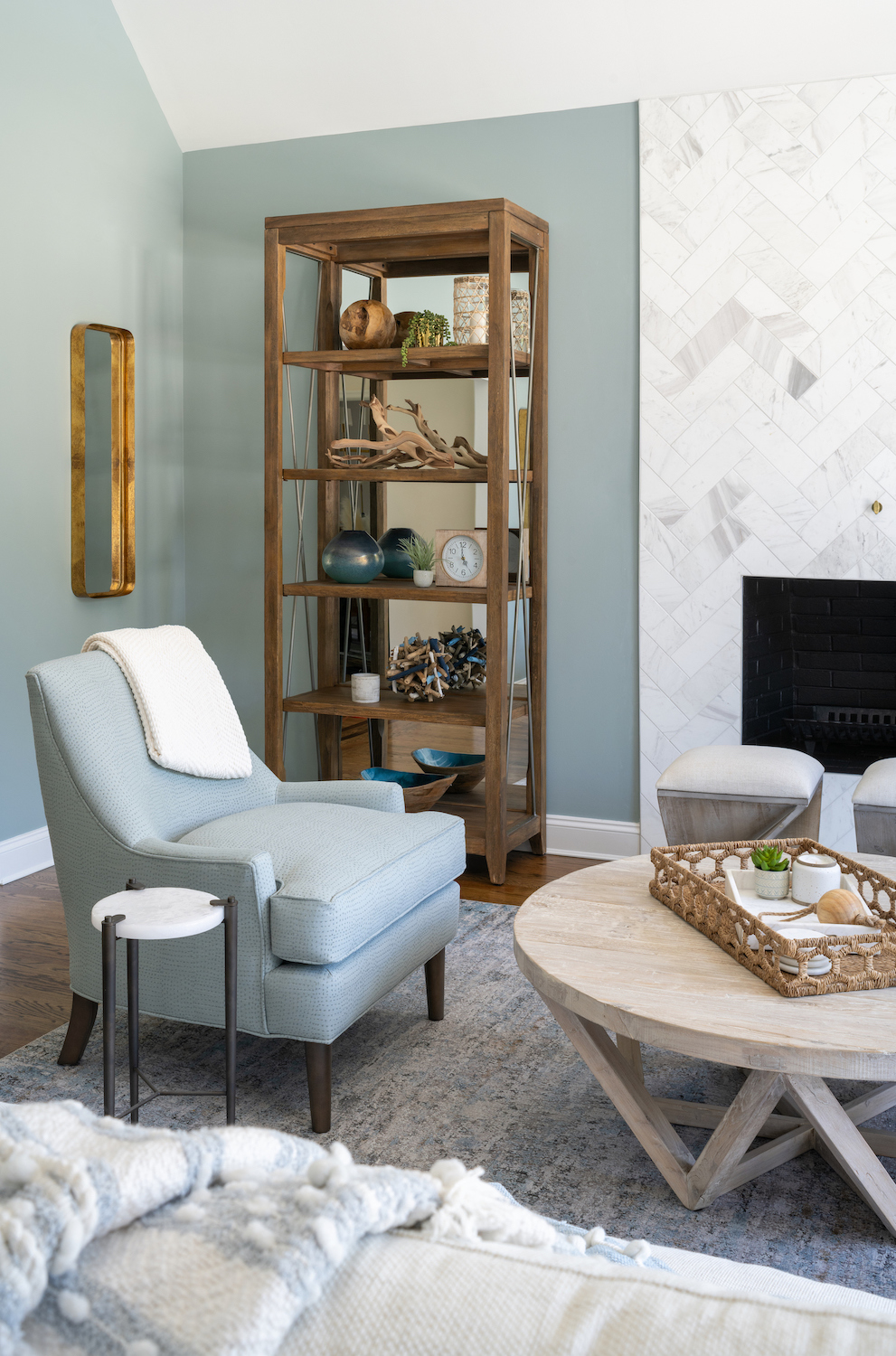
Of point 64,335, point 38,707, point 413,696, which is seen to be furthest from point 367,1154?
point 64,335

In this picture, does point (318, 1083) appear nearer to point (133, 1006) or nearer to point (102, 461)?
point (133, 1006)

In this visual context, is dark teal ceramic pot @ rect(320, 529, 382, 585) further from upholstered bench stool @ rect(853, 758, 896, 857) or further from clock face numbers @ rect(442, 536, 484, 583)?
upholstered bench stool @ rect(853, 758, 896, 857)

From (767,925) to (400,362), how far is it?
2.54 metres

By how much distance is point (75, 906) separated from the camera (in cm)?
239

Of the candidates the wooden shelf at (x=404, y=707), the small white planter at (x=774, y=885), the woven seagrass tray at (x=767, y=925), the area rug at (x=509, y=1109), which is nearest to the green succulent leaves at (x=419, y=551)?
the wooden shelf at (x=404, y=707)

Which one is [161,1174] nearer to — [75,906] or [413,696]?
[75,906]

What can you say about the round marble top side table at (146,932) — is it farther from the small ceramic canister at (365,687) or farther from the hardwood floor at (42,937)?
the small ceramic canister at (365,687)

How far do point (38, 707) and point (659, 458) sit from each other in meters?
2.34

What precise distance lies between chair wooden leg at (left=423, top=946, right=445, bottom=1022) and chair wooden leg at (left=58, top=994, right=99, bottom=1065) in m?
0.74

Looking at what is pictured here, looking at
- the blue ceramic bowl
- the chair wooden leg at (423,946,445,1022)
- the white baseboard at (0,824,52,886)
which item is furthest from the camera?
the blue ceramic bowl

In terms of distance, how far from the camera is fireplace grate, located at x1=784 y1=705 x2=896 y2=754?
3906 millimetres

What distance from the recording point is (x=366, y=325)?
13.0 feet

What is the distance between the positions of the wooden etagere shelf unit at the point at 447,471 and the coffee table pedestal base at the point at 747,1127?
1.79m

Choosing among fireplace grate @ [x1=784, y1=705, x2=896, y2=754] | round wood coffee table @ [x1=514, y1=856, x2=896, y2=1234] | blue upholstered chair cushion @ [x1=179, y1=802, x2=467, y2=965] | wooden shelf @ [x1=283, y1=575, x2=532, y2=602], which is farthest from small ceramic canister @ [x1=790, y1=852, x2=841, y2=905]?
fireplace grate @ [x1=784, y1=705, x2=896, y2=754]
